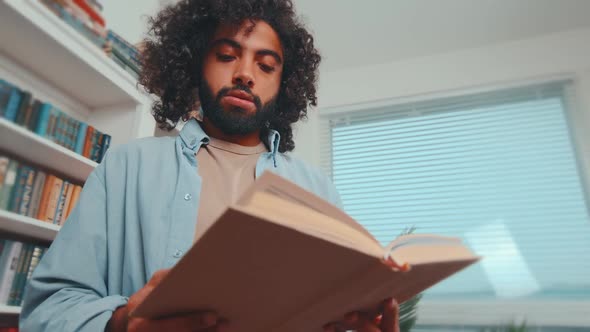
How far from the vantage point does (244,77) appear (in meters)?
0.91

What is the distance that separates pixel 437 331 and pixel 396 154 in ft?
3.53

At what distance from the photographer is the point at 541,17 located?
2.36 meters

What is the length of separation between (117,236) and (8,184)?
72 cm

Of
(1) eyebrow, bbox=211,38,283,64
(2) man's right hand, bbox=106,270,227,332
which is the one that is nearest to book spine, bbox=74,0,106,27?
(1) eyebrow, bbox=211,38,283,64

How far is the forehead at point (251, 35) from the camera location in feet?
3.27

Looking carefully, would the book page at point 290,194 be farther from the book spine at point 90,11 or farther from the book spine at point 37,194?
the book spine at point 90,11

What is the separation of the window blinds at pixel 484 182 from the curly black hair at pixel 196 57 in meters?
1.40

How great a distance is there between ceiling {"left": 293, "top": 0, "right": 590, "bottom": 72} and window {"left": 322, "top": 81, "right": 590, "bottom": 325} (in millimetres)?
355

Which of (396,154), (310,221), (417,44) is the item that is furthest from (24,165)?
(417,44)

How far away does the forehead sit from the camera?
998 mm

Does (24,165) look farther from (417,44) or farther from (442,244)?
(417,44)

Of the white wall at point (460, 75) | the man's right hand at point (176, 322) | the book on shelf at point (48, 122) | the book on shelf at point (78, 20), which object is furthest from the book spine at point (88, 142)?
the white wall at point (460, 75)

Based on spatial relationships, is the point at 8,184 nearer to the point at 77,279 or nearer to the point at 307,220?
the point at 77,279

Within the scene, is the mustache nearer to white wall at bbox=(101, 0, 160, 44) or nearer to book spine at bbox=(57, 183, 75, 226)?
book spine at bbox=(57, 183, 75, 226)
